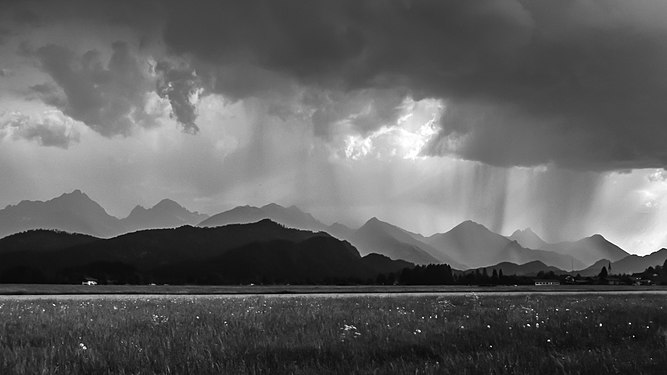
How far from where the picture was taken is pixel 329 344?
13.6m

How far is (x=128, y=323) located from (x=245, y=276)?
182m

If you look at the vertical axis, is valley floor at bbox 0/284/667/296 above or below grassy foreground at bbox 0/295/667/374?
above

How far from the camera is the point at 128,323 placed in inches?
724

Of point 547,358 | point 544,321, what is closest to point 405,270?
point 544,321

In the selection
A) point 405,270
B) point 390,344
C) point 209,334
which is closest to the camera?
point 390,344

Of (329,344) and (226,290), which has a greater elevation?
(226,290)

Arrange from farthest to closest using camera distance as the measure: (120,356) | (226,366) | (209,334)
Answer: (209,334) → (120,356) → (226,366)

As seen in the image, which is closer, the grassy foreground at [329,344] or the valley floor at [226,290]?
the grassy foreground at [329,344]

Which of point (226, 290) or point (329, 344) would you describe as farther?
point (226, 290)

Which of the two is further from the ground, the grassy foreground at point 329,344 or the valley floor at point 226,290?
the valley floor at point 226,290

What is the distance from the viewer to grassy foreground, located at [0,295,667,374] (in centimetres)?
1105

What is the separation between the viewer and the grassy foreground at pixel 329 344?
11055 mm

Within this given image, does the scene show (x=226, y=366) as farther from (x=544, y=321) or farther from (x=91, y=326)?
(x=544, y=321)

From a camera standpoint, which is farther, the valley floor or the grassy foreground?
the valley floor
